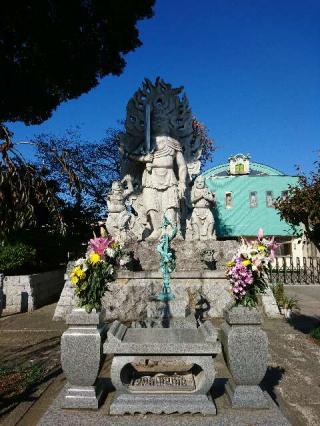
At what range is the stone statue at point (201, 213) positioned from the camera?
10.7 metres

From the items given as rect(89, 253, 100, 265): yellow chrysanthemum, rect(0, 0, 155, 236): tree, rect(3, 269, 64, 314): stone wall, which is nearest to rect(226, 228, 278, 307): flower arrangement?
rect(89, 253, 100, 265): yellow chrysanthemum

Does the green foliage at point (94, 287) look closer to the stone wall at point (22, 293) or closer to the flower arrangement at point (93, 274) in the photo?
the flower arrangement at point (93, 274)

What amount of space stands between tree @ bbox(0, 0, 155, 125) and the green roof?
42.8ft

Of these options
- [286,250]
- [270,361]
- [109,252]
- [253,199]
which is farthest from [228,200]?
[109,252]

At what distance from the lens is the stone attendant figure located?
1049cm

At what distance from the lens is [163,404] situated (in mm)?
3514

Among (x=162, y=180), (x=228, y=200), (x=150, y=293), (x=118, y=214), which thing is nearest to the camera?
(x=150, y=293)

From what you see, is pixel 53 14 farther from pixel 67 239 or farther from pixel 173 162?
pixel 67 239

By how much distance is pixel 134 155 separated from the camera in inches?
438

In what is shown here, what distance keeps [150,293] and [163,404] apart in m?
4.74

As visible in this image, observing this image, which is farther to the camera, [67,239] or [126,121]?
[67,239]

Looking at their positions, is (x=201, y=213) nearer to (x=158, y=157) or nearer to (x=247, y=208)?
(x=158, y=157)

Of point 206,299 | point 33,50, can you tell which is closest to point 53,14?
point 33,50

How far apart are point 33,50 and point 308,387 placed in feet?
36.4
